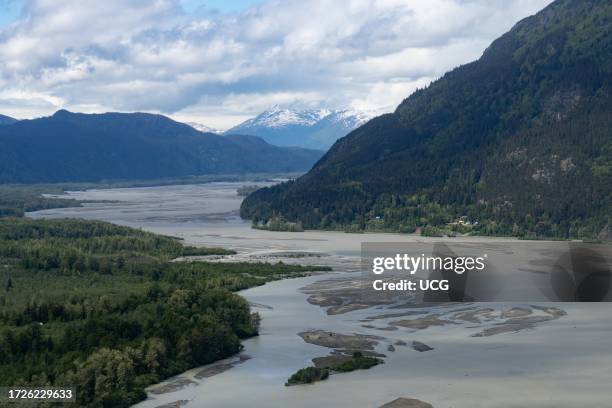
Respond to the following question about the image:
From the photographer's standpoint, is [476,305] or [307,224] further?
[307,224]

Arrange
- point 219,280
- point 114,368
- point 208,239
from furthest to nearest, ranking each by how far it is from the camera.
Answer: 1. point 208,239
2. point 219,280
3. point 114,368

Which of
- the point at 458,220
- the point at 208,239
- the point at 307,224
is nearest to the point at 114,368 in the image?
the point at 208,239

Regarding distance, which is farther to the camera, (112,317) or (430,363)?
(112,317)

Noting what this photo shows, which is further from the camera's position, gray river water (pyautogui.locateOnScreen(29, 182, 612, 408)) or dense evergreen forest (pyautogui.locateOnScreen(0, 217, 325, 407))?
dense evergreen forest (pyautogui.locateOnScreen(0, 217, 325, 407))

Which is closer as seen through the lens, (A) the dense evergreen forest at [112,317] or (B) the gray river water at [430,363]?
(B) the gray river water at [430,363]

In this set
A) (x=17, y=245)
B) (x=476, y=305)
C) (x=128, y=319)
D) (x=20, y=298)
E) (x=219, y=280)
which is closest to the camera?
(x=128, y=319)

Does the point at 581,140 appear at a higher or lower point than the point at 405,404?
higher

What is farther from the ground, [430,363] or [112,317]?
[112,317]

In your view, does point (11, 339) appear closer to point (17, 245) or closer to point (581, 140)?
point (17, 245)
